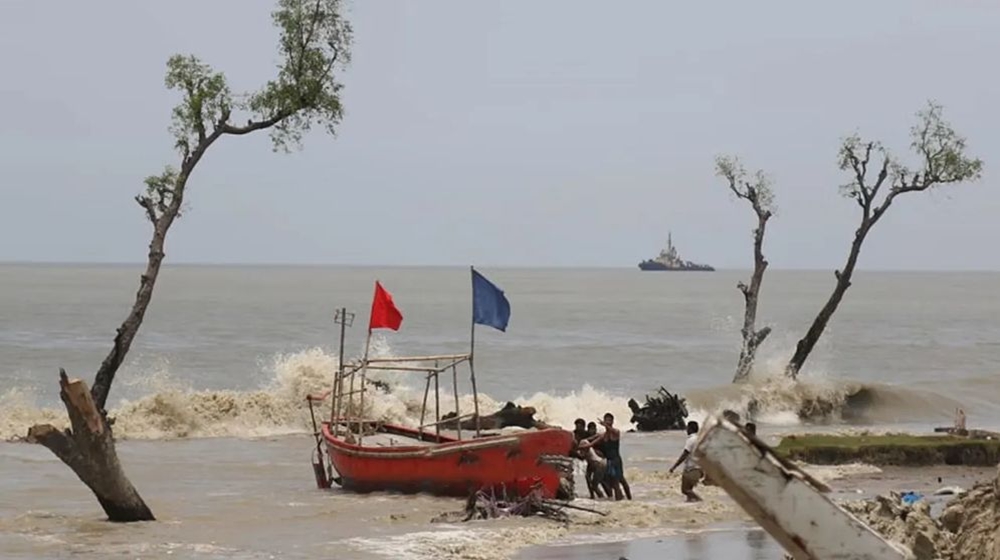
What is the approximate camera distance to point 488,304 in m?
20.7

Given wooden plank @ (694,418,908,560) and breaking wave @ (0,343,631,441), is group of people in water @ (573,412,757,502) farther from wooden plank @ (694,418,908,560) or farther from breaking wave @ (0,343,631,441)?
breaking wave @ (0,343,631,441)

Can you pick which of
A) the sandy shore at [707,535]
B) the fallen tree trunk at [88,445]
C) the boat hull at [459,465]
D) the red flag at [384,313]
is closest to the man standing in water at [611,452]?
the boat hull at [459,465]

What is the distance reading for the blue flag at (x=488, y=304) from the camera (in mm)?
20672

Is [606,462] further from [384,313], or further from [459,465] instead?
[384,313]

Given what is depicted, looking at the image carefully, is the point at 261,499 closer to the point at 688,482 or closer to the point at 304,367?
the point at 688,482

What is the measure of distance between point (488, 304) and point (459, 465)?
7.33 ft

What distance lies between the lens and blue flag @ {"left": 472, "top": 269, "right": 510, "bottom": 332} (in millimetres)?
20672

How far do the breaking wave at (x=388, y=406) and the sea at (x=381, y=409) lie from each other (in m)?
0.07

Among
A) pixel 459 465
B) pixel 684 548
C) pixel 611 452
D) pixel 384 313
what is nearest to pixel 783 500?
pixel 684 548

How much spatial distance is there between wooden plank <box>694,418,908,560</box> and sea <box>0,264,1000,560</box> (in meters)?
9.09

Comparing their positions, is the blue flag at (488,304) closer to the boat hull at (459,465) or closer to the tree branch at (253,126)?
the boat hull at (459,465)

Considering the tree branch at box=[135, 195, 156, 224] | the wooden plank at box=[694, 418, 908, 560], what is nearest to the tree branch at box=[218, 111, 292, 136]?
the tree branch at box=[135, 195, 156, 224]

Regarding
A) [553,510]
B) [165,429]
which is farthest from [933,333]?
[553,510]

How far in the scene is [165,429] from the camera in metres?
35.5
